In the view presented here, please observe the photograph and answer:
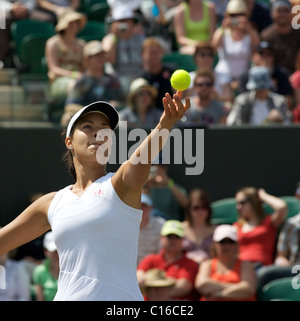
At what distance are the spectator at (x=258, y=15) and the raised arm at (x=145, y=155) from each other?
6.96 m

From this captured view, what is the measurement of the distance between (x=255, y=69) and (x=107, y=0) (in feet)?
9.43

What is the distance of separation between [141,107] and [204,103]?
0.64 metres

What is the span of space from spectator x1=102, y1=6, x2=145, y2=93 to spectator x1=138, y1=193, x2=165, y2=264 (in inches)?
79.0

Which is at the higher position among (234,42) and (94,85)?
(234,42)

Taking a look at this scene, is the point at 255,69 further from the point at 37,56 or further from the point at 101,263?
the point at 101,263

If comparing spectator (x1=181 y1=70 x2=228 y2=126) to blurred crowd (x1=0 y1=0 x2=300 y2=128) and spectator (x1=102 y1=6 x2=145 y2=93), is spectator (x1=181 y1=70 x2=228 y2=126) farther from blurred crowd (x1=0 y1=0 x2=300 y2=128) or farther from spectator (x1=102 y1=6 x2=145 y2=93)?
spectator (x1=102 y1=6 x2=145 y2=93)

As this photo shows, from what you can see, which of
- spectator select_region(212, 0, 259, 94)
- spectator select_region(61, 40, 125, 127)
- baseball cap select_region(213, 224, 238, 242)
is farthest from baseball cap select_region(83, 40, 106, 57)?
baseball cap select_region(213, 224, 238, 242)

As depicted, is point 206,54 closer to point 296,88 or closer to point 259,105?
point 259,105

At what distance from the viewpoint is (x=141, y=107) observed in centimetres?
820

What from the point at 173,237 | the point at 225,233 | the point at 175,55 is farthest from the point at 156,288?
the point at 175,55

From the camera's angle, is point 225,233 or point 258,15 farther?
point 258,15

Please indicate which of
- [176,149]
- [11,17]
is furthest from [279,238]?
[11,17]

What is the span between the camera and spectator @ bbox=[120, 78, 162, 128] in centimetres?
818

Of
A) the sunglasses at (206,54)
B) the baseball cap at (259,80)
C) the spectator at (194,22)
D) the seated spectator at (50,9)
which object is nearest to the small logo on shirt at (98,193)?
the baseball cap at (259,80)
